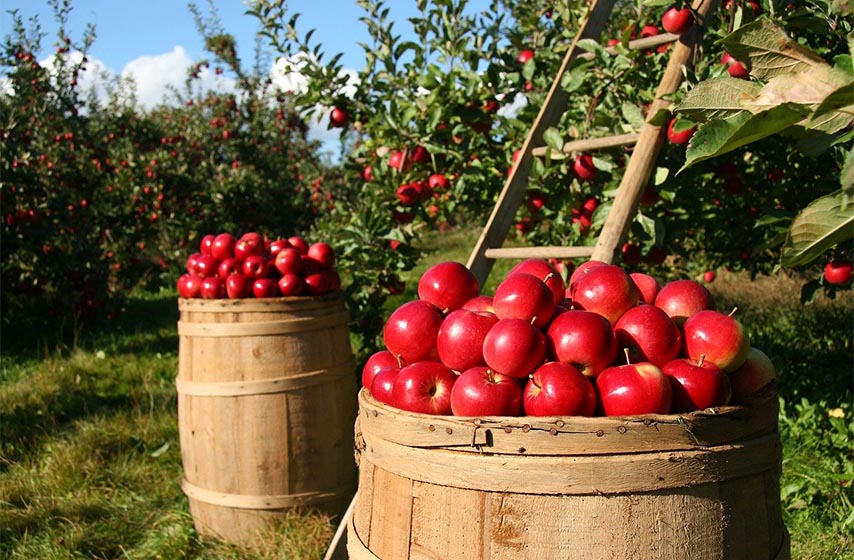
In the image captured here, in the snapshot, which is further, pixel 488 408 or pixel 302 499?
pixel 302 499

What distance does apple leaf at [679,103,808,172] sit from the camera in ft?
2.93

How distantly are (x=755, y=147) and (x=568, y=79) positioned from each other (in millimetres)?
894

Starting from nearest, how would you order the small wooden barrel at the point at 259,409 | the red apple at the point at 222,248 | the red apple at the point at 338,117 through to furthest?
the small wooden barrel at the point at 259,409
the red apple at the point at 222,248
the red apple at the point at 338,117

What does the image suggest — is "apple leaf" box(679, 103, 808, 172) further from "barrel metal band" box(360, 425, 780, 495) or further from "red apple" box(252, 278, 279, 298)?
"red apple" box(252, 278, 279, 298)

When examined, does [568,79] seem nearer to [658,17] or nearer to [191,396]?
[658,17]

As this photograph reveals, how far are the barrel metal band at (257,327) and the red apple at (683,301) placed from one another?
1.57 meters

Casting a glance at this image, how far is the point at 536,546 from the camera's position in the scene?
1242 millimetres

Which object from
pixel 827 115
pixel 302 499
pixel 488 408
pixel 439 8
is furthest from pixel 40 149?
pixel 827 115

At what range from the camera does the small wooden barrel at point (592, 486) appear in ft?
4.01

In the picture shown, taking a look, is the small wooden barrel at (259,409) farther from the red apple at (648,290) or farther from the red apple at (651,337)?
the red apple at (651,337)

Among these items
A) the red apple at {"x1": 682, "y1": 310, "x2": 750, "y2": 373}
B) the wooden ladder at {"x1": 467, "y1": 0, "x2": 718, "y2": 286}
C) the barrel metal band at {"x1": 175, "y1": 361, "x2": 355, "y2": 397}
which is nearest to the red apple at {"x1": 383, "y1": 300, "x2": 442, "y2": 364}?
the red apple at {"x1": 682, "y1": 310, "x2": 750, "y2": 373}

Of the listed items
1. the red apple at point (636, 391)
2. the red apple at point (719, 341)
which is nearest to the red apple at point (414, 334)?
the red apple at point (636, 391)

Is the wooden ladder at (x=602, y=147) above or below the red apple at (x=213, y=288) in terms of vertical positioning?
above

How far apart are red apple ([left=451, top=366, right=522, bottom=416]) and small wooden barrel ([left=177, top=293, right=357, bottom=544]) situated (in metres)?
1.52
